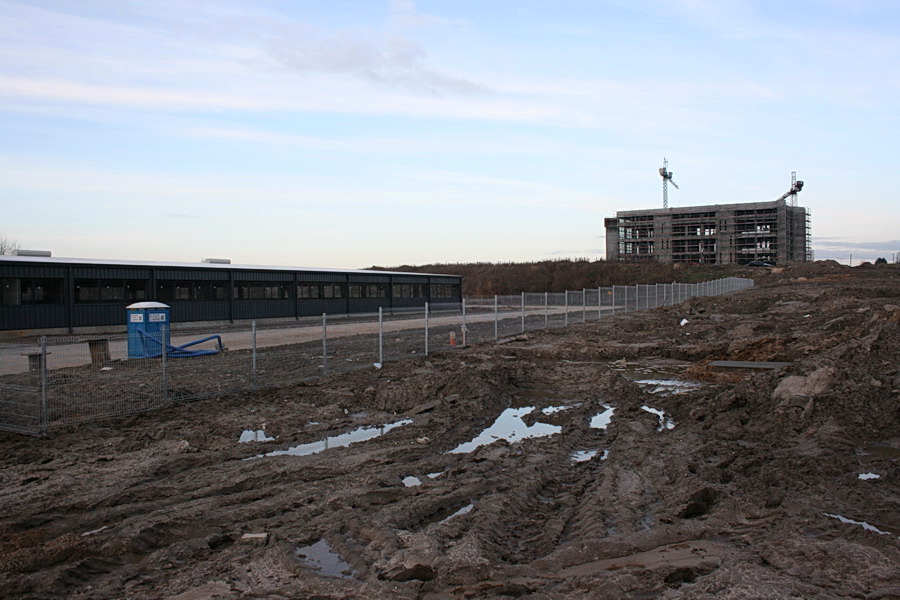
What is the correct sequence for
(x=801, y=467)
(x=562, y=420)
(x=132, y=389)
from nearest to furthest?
(x=801, y=467) < (x=562, y=420) < (x=132, y=389)

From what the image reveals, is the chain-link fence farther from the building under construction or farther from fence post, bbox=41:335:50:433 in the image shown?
the building under construction

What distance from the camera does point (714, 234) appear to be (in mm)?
133125

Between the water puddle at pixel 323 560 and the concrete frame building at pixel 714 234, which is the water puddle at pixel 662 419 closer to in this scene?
the water puddle at pixel 323 560

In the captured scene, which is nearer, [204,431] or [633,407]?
[204,431]

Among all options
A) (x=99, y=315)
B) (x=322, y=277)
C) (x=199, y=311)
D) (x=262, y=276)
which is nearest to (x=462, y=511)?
(x=99, y=315)

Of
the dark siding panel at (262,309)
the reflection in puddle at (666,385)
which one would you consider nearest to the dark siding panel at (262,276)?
the dark siding panel at (262,309)

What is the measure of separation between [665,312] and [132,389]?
A: 31.8 metres

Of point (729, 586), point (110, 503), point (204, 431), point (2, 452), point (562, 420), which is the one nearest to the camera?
point (729, 586)

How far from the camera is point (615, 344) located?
25.0 metres

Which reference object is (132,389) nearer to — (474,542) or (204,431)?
(204,431)

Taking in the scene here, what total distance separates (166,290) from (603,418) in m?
29.4

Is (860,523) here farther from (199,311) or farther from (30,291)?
(199,311)

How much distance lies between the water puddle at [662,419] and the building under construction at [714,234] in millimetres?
122905

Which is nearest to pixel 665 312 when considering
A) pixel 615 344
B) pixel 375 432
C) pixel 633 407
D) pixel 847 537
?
pixel 615 344
